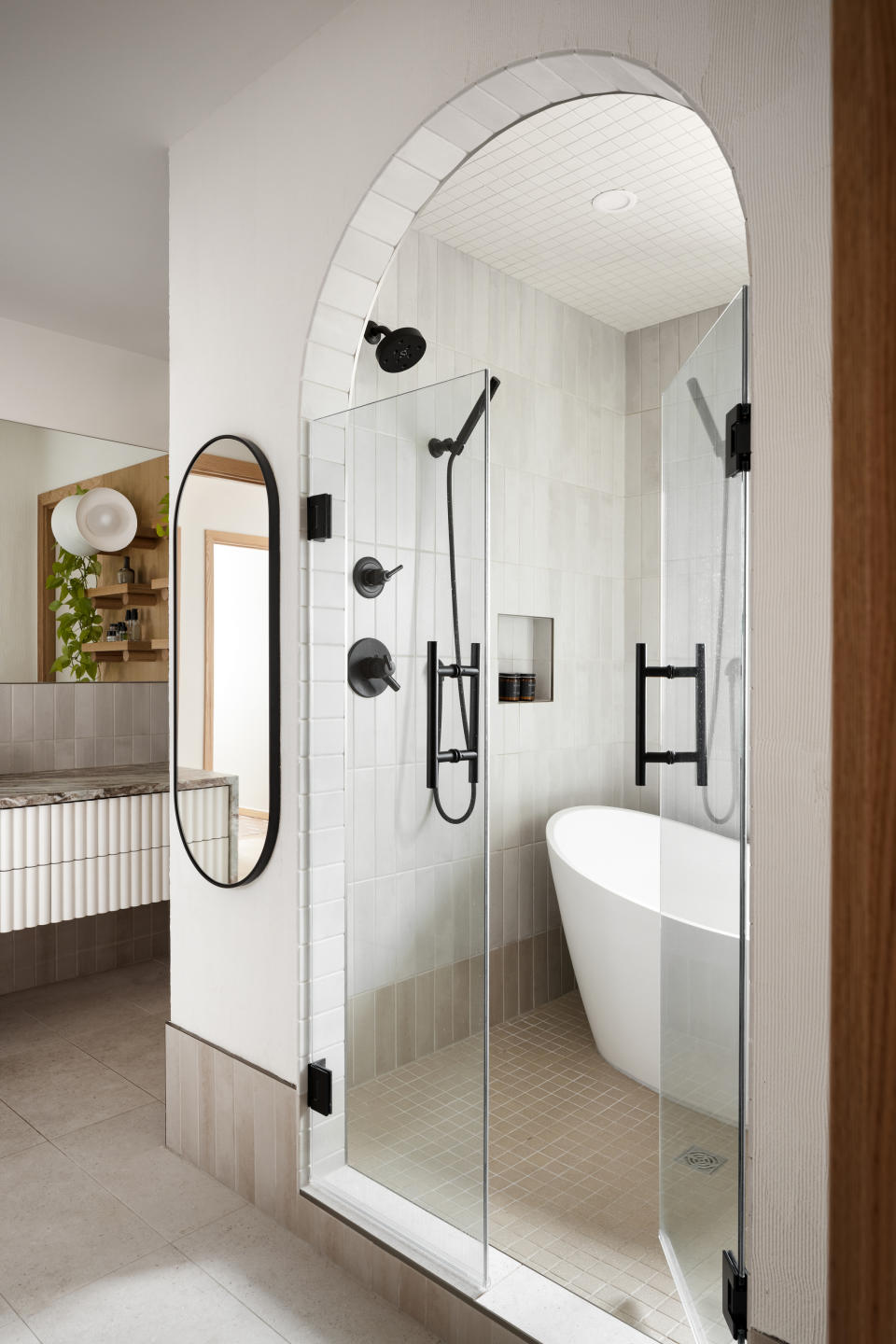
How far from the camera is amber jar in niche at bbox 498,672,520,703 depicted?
11.0 ft

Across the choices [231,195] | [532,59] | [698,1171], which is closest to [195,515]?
[231,195]

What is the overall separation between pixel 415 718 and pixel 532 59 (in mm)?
1214

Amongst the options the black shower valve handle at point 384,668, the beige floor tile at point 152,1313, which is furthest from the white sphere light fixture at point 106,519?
the beige floor tile at point 152,1313

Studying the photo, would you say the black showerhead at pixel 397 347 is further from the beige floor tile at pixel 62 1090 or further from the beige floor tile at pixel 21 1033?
the beige floor tile at pixel 21 1033

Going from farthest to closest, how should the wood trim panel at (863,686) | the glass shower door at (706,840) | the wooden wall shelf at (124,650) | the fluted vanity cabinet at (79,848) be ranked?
1. the wooden wall shelf at (124,650)
2. the fluted vanity cabinet at (79,848)
3. the glass shower door at (706,840)
4. the wood trim panel at (863,686)

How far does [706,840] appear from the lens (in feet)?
5.39

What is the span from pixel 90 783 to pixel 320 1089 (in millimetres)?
1678

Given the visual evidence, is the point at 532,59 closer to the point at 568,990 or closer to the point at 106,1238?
the point at 106,1238

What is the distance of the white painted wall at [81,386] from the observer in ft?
11.9

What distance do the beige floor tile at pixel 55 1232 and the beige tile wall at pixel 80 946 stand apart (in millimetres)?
1459

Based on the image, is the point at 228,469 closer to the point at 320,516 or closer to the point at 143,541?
the point at 320,516

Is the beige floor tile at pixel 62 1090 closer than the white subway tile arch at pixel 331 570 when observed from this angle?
No

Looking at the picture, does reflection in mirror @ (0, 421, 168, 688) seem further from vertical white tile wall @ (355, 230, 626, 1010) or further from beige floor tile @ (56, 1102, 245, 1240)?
beige floor tile @ (56, 1102, 245, 1240)

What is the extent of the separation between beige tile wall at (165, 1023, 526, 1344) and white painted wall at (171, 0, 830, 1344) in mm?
112
